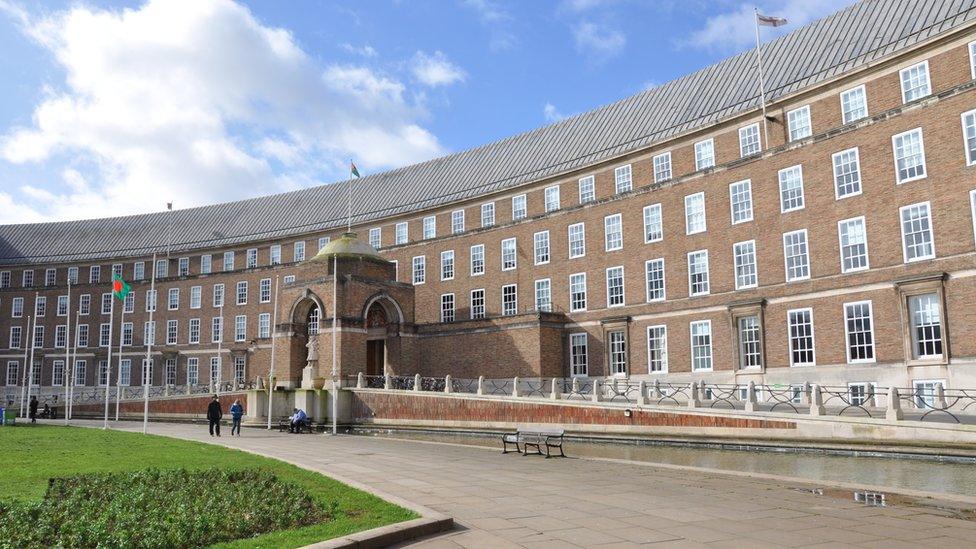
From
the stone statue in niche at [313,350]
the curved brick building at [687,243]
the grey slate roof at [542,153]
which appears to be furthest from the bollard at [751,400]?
the stone statue in niche at [313,350]

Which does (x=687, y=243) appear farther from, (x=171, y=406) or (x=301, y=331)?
(x=171, y=406)

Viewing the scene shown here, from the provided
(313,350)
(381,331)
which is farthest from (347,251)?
(313,350)

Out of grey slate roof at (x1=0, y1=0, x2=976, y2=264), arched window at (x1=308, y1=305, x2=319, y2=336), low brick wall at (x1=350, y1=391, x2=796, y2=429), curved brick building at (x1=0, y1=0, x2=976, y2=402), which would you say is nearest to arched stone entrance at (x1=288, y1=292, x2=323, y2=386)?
arched window at (x1=308, y1=305, x2=319, y2=336)

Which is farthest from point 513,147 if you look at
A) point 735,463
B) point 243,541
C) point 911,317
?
point 243,541

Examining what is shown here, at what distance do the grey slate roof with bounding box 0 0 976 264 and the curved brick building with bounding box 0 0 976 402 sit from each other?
0.18 m

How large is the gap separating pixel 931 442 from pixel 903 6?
23.7 m

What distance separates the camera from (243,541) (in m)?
9.27

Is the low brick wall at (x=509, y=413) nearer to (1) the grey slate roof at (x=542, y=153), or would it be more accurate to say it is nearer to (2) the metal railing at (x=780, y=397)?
(2) the metal railing at (x=780, y=397)

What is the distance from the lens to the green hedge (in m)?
9.23

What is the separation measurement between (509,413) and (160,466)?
68.3 ft

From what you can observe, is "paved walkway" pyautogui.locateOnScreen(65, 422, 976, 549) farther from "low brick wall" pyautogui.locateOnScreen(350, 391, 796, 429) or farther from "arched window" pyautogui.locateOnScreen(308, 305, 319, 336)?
"arched window" pyautogui.locateOnScreen(308, 305, 319, 336)

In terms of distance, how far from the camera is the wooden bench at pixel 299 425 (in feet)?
131

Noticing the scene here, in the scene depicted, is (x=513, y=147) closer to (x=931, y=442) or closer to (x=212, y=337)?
(x=212, y=337)

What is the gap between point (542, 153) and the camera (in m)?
55.8
